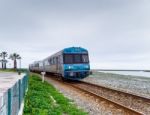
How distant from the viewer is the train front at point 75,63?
3125 centimetres

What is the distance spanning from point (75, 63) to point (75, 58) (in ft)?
1.78

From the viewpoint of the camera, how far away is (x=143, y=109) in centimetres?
1395

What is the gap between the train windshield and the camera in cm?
3159

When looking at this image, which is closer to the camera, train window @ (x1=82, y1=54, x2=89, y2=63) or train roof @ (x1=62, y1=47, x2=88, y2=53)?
train roof @ (x1=62, y1=47, x2=88, y2=53)

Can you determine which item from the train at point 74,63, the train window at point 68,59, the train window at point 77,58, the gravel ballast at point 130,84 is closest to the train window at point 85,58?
the train at point 74,63

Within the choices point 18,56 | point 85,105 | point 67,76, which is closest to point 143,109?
point 85,105

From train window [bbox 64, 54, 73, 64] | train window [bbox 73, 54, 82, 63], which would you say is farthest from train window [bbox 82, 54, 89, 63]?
train window [bbox 64, 54, 73, 64]

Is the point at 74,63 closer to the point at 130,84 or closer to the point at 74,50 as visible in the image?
the point at 74,50

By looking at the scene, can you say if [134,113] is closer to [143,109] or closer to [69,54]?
[143,109]

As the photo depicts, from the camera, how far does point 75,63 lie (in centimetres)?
3198

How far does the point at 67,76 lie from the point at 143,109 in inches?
690

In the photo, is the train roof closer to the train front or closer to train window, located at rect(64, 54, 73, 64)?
the train front

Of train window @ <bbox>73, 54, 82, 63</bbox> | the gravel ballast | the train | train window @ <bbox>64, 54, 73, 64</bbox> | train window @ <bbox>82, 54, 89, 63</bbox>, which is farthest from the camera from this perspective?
train window @ <bbox>82, 54, 89, 63</bbox>

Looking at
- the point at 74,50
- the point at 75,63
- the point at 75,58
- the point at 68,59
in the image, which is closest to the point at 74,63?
the point at 75,63
